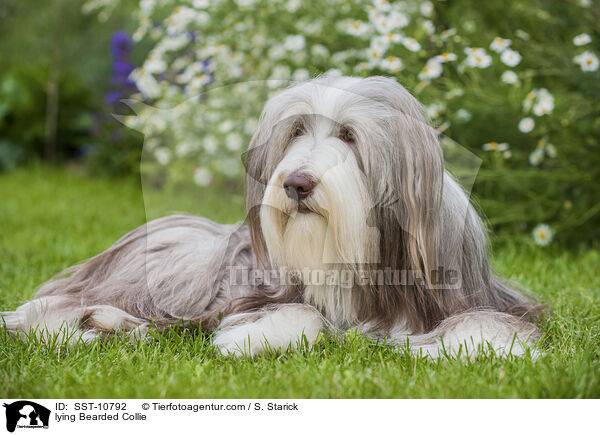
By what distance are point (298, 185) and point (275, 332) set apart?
0.65 m

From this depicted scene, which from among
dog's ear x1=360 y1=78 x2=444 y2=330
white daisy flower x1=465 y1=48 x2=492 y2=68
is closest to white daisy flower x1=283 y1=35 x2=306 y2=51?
white daisy flower x1=465 y1=48 x2=492 y2=68

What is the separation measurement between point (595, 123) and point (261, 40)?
110 inches

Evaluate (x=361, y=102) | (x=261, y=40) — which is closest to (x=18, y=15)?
(x=261, y=40)

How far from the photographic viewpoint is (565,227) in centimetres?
514

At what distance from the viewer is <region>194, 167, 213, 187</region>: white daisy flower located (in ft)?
17.9

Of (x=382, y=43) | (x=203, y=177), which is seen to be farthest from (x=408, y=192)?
(x=203, y=177)

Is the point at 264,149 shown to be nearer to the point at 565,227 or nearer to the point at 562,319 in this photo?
the point at 562,319

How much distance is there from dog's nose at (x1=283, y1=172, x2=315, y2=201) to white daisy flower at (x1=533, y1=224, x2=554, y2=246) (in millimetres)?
3050

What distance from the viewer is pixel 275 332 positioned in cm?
278

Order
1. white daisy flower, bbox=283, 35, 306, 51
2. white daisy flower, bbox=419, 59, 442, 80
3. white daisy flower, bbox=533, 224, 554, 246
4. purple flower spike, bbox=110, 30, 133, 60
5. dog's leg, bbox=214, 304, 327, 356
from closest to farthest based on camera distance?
dog's leg, bbox=214, 304, 327, 356, white daisy flower, bbox=419, 59, 442, 80, white daisy flower, bbox=533, 224, 554, 246, white daisy flower, bbox=283, 35, 306, 51, purple flower spike, bbox=110, 30, 133, 60

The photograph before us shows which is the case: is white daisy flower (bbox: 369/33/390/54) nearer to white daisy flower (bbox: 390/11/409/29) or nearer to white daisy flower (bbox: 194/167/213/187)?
white daisy flower (bbox: 390/11/409/29)

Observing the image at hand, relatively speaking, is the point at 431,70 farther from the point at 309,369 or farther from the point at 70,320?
the point at 70,320

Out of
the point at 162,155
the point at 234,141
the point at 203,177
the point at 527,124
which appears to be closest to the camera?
the point at 527,124
